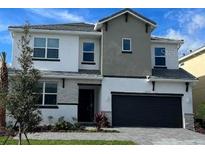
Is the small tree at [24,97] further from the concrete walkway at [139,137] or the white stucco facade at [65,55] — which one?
the white stucco facade at [65,55]

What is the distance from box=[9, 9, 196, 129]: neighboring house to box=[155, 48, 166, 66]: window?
1280 mm

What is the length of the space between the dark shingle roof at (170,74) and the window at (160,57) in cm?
52

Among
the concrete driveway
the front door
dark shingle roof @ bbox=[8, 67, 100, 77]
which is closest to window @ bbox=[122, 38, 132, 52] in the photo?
dark shingle roof @ bbox=[8, 67, 100, 77]

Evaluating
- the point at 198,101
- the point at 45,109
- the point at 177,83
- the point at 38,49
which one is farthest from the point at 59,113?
the point at 198,101

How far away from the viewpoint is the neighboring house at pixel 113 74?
2394 cm

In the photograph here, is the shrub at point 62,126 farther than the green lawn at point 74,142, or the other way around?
the shrub at point 62,126

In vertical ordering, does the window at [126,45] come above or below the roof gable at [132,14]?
below

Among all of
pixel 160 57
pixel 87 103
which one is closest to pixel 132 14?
pixel 160 57

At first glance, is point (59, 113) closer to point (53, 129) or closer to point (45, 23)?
point (53, 129)

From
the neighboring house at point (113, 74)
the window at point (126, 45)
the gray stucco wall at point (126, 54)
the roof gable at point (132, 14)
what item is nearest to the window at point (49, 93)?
the neighboring house at point (113, 74)

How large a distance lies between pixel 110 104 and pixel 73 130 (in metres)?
3.98

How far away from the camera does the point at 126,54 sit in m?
24.8

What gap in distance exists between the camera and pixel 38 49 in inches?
960

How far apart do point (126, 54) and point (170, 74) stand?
12.0 feet
